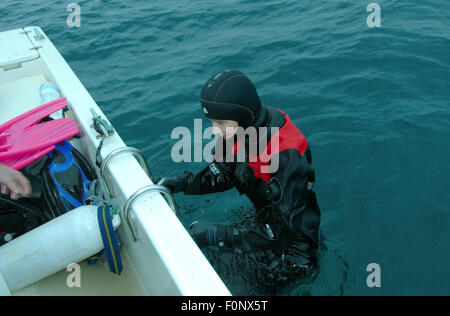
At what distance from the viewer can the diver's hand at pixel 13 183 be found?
232cm

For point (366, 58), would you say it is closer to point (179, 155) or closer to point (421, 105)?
point (421, 105)

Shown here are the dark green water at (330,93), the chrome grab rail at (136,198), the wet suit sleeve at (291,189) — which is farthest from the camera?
the dark green water at (330,93)

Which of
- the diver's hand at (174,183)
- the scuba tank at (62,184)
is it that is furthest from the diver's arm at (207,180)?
the scuba tank at (62,184)

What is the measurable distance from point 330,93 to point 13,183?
164 inches

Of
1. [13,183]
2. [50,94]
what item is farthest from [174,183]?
[50,94]

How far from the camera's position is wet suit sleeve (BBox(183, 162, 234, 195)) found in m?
2.82

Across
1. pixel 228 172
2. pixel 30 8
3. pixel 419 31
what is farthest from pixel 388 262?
pixel 30 8

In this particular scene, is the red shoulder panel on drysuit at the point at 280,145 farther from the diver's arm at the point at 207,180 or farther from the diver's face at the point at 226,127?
the diver's arm at the point at 207,180

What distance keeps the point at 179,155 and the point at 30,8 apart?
7.94 meters

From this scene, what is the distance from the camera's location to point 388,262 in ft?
10.3

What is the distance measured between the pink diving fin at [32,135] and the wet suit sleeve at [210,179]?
91 cm

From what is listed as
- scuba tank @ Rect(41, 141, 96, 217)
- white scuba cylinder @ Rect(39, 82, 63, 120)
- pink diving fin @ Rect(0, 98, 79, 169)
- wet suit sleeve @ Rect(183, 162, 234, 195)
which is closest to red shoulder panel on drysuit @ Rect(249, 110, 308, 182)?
wet suit sleeve @ Rect(183, 162, 234, 195)

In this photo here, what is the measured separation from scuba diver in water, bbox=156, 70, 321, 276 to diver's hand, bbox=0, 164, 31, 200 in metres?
0.86

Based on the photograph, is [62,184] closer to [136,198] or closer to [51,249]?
[51,249]
